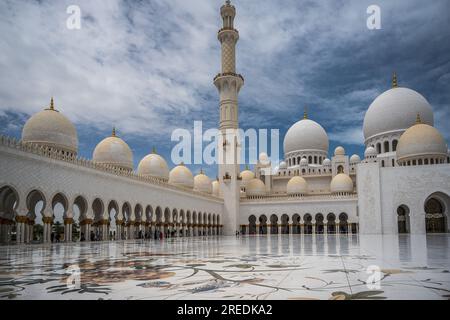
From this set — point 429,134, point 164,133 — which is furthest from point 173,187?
point 429,134

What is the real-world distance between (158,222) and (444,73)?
18.3 m

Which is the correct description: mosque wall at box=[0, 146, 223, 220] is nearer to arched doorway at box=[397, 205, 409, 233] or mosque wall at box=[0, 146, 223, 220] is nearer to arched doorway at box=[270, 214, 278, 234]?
arched doorway at box=[270, 214, 278, 234]

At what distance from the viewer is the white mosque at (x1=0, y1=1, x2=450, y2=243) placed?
15.4 m

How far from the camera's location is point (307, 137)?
36312 mm

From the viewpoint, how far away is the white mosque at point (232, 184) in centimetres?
1543

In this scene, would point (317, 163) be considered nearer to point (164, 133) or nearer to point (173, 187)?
point (173, 187)

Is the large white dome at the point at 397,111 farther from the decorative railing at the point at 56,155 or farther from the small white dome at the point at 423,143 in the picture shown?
the decorative railing at the point at 56,155

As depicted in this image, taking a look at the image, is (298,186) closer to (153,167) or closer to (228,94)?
(228,94)

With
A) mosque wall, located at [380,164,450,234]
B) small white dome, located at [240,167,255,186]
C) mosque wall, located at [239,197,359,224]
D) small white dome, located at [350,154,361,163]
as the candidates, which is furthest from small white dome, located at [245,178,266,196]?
mosque wall, located at [380,164,450,234]

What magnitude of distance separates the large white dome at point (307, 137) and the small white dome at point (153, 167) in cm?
1451

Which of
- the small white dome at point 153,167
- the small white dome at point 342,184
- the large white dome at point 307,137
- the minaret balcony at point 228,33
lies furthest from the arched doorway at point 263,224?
the minaret balcony at point 228,33

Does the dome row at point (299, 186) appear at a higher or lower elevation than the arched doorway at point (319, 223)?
higher

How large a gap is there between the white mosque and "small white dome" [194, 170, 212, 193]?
125 millimetres

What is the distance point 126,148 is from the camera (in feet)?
74.5
